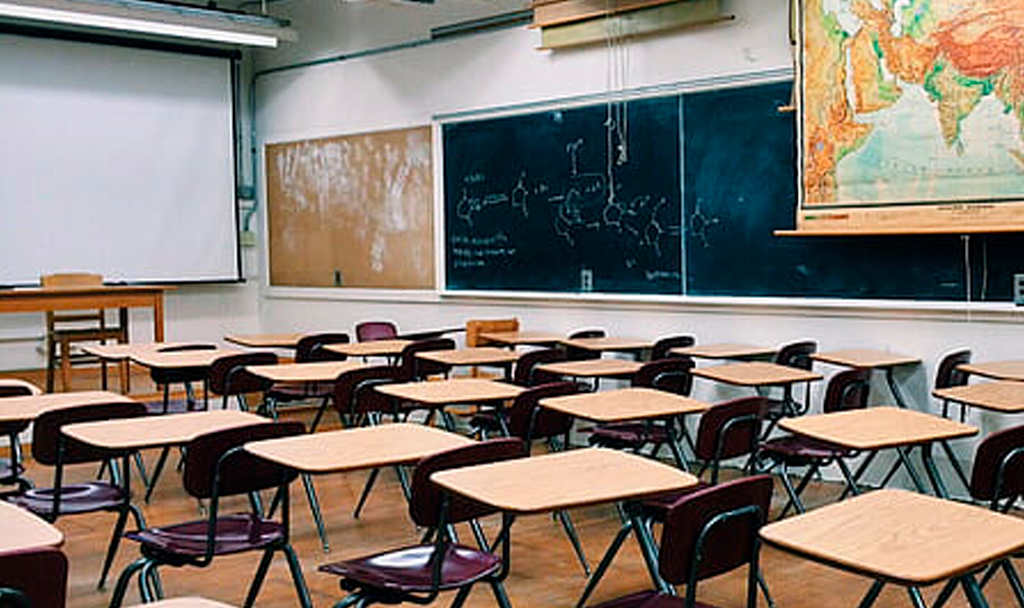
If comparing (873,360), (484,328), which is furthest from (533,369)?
(484,328)

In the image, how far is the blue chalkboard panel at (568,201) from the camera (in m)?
7.39

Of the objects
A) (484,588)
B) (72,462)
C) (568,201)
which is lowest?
(484,588)

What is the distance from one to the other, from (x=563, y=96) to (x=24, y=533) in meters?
5.96

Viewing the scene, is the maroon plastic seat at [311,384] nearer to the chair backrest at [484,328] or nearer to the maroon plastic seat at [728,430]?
the chair backrest at [484,328]

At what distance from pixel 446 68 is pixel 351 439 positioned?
581 centimetres

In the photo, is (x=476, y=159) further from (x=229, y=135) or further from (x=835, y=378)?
(x=835, y=378)

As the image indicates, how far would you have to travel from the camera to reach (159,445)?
11.8ft

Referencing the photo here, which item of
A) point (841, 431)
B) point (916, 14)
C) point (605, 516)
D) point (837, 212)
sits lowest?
point (605, 516)

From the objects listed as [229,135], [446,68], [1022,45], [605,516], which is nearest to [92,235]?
[229,135]

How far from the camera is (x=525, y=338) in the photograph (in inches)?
295

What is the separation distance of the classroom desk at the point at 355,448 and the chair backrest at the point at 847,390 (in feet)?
7.56

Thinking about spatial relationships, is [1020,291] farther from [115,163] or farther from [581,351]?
[115,163]

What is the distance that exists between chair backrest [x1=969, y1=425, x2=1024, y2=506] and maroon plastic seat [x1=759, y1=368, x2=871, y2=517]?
34.2 inches

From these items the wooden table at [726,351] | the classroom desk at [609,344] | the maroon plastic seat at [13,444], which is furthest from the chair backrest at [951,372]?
the maroon plastic seat at [13,444]
